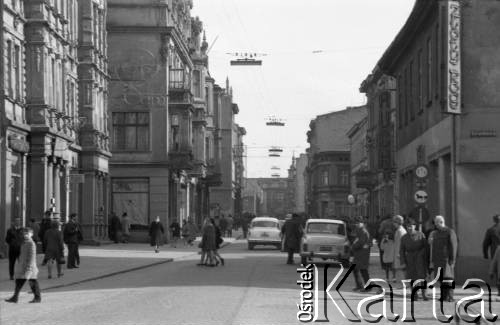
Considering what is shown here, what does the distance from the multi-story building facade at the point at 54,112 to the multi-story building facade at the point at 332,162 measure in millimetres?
73058

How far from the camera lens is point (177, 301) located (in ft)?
67.5

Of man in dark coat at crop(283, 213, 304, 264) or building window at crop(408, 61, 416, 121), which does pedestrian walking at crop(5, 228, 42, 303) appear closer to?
man in dark coat at crop(283, 213, 304, 264)

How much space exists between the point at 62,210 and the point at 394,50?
609 inches

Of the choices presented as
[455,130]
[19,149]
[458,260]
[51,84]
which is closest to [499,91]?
[455,130]

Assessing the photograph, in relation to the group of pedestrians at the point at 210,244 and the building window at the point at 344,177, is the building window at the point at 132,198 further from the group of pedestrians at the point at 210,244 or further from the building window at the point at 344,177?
the building window at the point at 344,177

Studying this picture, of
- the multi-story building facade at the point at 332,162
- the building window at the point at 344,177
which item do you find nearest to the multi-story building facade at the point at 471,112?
the multi-story building facade at the point at 332,162

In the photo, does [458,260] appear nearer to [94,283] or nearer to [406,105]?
[94,283]

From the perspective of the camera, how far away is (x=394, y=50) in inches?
1686

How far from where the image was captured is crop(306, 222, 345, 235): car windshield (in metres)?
37.0

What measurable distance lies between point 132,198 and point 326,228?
27929mm

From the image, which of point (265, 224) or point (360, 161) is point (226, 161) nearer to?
point (360, 161)

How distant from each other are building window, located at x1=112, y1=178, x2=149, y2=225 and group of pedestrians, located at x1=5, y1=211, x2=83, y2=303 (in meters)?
21.8

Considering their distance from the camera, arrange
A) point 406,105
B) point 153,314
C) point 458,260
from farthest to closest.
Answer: point 406,105, point 458,260, point 153,314

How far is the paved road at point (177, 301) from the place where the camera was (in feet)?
56.4
